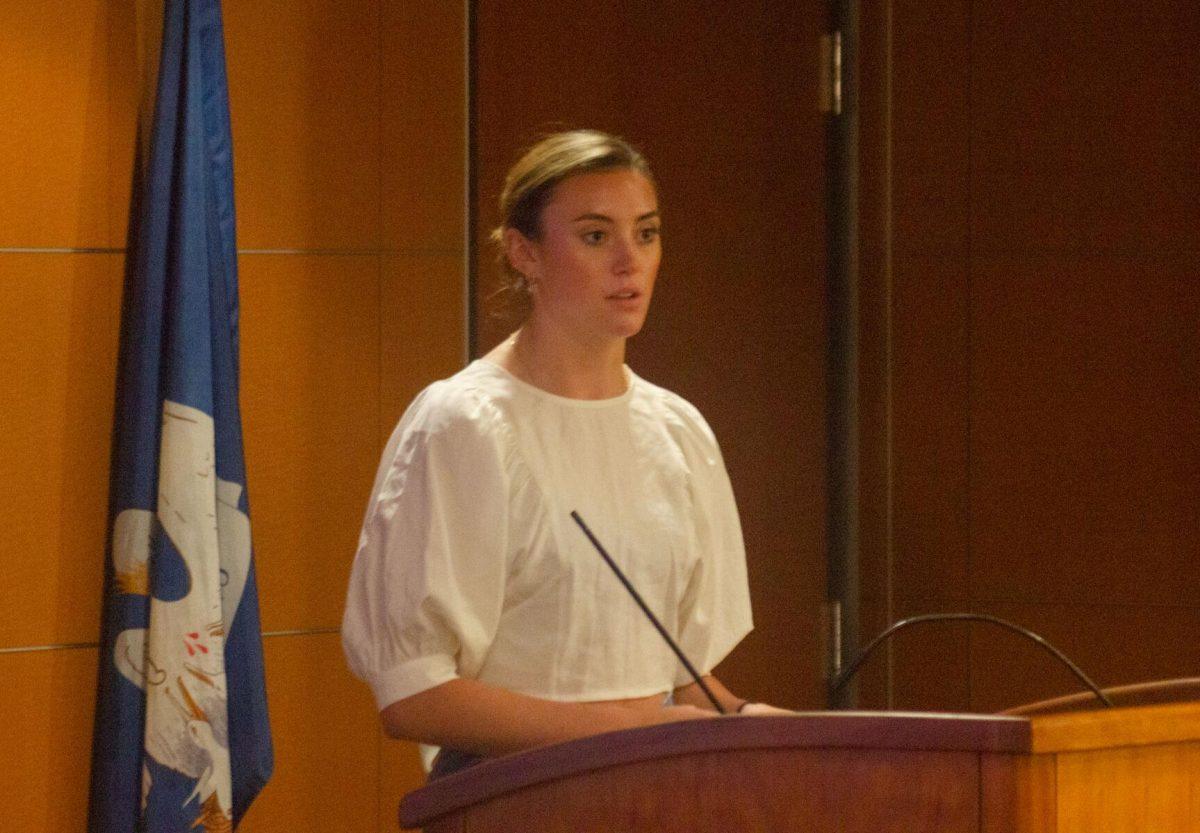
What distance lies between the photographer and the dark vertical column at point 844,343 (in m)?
3.53

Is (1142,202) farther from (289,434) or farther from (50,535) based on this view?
(50,535)

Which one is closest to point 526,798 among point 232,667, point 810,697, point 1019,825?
point 1019,825

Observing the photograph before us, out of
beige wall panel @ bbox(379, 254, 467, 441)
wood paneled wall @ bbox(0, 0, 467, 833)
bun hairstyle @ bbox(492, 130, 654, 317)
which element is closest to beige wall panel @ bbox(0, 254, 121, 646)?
wood paneled wall @ bbox(0, 0, 467, 833)

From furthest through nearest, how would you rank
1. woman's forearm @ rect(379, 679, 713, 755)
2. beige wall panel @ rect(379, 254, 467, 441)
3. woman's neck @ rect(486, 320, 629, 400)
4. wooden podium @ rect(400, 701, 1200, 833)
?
beige wall panel @ rect(379, 254, 467, 441), woman's neck @ rect(486, 320, 629, 400), woman's forearm @ rect(379, 679, 713, 755), wooden podium @ rect(400, 701, 1200, 833)

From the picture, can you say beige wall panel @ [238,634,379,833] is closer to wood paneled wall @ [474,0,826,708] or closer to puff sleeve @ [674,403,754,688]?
wood paneled wall @ [474,0,826,708]

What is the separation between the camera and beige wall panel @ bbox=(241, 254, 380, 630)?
3.15m

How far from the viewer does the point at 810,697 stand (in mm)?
3549

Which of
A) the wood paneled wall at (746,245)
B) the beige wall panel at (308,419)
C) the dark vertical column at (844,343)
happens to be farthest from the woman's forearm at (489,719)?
the dark vertical column at (844,343)

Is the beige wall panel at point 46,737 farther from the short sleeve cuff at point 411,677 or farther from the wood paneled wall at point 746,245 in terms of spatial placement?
the short sleeve cuff at point 411,677

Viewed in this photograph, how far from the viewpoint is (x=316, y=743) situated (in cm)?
319

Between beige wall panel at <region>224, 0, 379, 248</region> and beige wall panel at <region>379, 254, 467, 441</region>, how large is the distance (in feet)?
0.35

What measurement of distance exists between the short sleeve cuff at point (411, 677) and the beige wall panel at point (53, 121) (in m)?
1.56

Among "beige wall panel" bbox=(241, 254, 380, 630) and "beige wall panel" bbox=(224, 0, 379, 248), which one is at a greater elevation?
"beige wall panel" bbox=(224, 0, 379, 248)

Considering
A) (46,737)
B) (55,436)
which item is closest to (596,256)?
(55,436)
